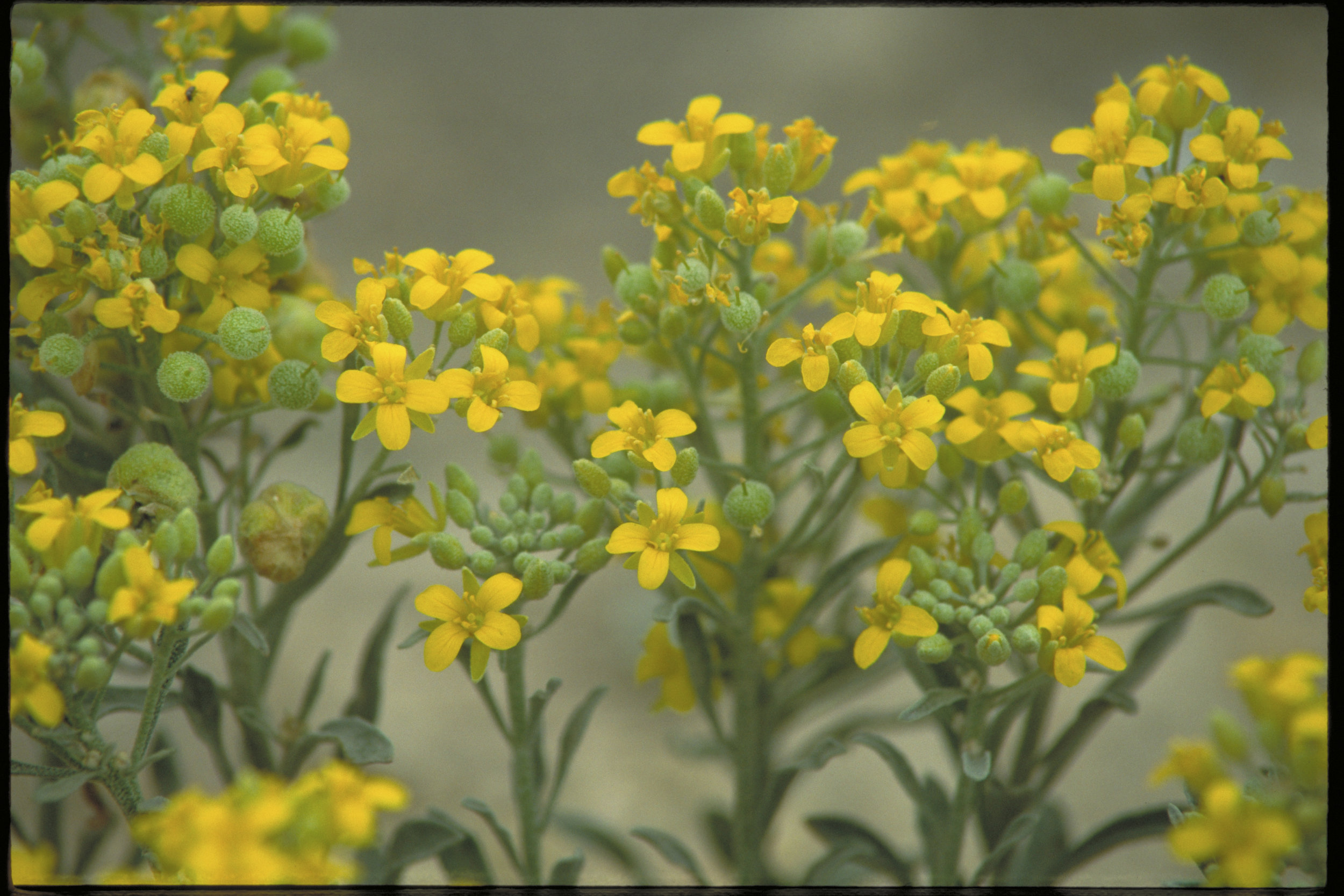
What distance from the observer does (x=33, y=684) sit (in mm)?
608

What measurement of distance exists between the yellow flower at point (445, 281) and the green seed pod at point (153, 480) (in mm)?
202

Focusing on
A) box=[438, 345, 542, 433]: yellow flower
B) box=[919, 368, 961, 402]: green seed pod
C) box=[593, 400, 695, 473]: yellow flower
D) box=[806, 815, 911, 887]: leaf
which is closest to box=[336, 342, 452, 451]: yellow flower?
box=[438, 345, 542, 433]: yellow flower

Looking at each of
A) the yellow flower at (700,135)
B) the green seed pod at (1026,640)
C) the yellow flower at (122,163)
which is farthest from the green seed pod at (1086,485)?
the yellow flower at (122,163)

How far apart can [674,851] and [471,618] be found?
0.35 metres

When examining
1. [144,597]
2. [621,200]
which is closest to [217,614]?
[144,597]

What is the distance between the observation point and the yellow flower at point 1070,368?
0.76m

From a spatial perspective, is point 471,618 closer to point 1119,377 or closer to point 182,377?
point 182,377

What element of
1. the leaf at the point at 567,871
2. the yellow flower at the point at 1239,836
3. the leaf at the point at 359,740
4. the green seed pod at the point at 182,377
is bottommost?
the leaf at the point at 567,871

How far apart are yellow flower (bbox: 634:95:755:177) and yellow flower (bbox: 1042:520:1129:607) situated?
37 centimetres

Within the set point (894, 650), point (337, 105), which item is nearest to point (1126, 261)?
point (894, 650)

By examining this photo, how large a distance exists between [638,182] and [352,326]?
24 cm

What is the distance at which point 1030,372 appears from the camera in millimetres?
763

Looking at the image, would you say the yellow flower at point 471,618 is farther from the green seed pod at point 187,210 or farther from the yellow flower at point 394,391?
the green seed pod at point 187,210

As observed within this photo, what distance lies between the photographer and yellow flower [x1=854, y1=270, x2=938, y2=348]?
69 cm
